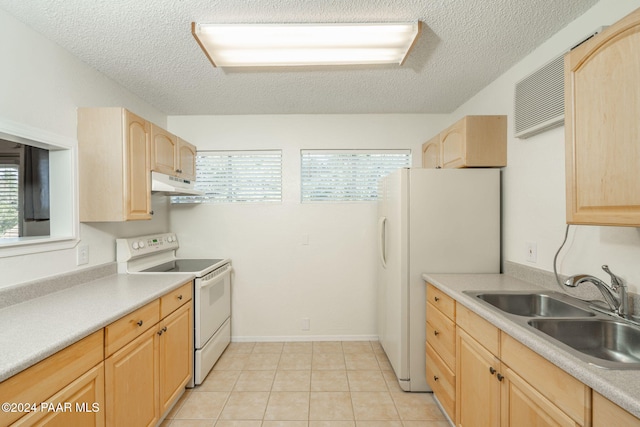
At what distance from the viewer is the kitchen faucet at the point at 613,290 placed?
1.27 metres

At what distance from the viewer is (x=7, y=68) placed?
150 centimetres

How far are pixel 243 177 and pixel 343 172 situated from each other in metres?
1.13

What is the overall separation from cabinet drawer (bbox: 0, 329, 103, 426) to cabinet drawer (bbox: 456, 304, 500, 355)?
1.84 metres

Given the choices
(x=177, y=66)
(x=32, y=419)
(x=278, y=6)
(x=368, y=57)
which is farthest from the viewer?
(x=177, y=66)

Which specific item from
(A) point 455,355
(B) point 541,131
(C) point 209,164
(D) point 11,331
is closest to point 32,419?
(D) point 11,331

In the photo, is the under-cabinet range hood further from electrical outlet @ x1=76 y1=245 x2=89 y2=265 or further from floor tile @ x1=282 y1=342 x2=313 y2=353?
floor tile @ x1=282 y1=342 x2=313 y2=353

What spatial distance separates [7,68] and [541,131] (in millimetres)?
3157

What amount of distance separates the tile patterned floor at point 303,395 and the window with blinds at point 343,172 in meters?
1.63

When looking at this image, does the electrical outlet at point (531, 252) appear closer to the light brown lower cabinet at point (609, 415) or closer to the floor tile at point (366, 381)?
the light brown lower cabinet at point (609, 415)

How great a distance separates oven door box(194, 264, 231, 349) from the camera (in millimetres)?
2268

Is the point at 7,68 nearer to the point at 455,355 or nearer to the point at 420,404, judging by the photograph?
the point at 455,355

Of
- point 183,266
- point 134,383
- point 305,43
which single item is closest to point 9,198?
point 183,266

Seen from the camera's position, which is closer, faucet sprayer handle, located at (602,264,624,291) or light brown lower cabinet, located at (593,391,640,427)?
light brown lower cabinet, located at (593,391,640,427)

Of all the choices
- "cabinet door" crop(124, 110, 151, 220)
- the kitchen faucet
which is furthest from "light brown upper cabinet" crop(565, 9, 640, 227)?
"cabinet door" crop(124, 110, 151, 220)
